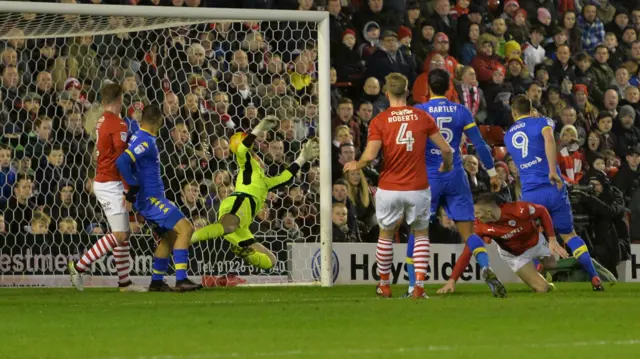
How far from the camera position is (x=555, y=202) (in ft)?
43.3

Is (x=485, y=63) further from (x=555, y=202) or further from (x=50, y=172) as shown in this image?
(x=50, y=172)

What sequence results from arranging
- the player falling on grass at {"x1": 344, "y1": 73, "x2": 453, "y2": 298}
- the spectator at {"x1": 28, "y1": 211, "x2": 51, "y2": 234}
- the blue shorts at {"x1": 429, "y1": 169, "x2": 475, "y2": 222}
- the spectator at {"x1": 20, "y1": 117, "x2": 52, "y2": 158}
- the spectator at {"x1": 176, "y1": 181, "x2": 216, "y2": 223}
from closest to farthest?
the player falling on grass at {"x1": 344, "y1": 73, "x2": 453, "y2": 298}
the blue shorts at {"x1": 429, "y1": 169, "x2": 475, "y2": 222}
the spectator at {"x1": 28, "y1": 211, "x2": 51, "y2": 234}
the spectator at {"x1": 20, "y1": 117, "x2": 52, "y2": 158}
the spectator at {"x1": 176, "y1": 181, "x2": 216, "y2": 223}

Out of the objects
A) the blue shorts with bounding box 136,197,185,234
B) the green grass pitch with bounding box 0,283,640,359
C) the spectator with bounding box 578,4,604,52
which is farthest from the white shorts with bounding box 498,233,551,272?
the spectator with bounding box 578,4,604,52

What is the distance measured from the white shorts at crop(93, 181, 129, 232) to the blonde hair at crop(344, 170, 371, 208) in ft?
12.3

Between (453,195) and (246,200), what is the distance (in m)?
2.79

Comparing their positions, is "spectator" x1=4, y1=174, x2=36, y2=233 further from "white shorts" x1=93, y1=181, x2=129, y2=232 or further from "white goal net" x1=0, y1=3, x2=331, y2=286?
"white shorts" x1=93, y1=181, x2=129, y2=232

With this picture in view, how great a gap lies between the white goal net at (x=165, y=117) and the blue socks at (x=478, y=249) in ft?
8.41

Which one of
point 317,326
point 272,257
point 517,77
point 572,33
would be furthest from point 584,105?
point 317,326

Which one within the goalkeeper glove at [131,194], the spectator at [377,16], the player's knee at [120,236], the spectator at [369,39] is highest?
the spectator at [377,16]

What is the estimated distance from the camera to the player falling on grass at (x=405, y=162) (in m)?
11.1

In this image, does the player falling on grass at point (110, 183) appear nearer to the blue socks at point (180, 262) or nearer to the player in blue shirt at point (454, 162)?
A: the blue socks at point (180, 262)

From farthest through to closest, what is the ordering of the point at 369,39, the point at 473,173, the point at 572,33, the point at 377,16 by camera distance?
the point at 572,33 → the point at 377,16 → the point at 369,39 → the point at 473,173

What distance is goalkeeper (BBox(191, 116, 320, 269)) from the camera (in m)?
14.1

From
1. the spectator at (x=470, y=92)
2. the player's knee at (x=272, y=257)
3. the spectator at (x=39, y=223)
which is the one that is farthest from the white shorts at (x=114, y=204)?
the spectator at (x=470, y=92)
